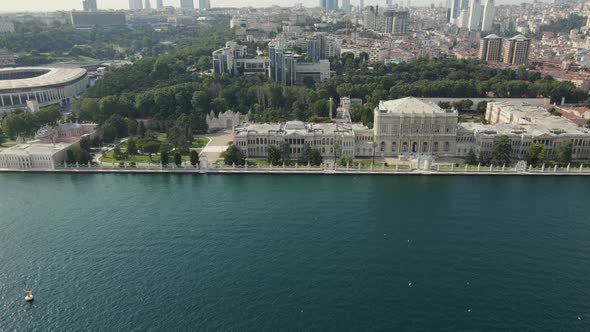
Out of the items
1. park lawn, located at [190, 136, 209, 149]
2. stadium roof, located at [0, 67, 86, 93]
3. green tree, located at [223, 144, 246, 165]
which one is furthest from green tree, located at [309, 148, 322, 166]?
stadium roof, located at [0, 67, 86, 93]

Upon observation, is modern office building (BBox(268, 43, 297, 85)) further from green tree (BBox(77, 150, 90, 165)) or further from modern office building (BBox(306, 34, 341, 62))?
green tree (BBox(77, 150, 90, 165))

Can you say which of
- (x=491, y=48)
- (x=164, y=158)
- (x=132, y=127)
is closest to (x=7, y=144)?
(x=132, y=127)

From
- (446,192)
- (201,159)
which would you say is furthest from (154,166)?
(446,192)

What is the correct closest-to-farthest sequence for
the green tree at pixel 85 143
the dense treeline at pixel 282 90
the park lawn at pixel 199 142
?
the green tree at pixel 85 143 → the park lawn at pixel 199 142 → the dense treeline at pixel 282 90

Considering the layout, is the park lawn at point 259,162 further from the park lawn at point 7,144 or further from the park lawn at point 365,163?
the park lawn at point 7,144

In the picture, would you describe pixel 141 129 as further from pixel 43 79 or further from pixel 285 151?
pixel 43 79

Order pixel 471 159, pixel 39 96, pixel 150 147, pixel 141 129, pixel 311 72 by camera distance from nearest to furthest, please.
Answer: pixel 471 159 → pixel 150 147 → pixel 141 129 → pixel 39 96 → pixel 311 72

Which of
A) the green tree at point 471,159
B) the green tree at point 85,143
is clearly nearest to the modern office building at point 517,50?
the green tree at point 471,159
